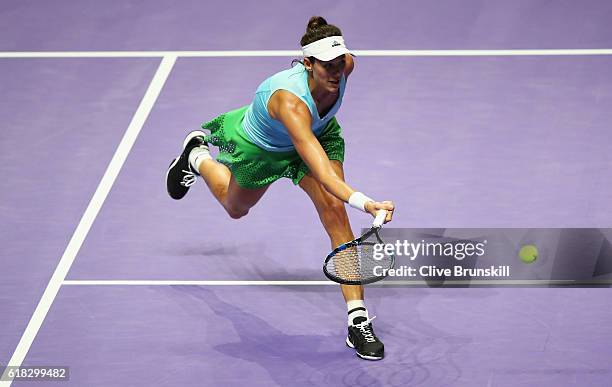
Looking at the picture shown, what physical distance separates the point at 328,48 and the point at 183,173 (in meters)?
2.05

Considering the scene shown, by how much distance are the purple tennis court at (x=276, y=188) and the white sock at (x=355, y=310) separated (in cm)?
15

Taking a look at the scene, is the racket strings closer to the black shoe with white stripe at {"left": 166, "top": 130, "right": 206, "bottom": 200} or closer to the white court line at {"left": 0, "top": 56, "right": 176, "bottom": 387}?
the white court line at {"left": 0, "top": 56, "right": 176, "bottom": 387}

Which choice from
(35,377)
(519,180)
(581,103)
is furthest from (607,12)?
(35,377)

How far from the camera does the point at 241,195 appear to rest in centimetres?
730

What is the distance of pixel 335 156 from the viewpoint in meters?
6.85

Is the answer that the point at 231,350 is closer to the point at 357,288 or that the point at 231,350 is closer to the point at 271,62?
the point at 357,288

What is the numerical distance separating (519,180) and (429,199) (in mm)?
661

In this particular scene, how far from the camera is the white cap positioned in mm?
6238

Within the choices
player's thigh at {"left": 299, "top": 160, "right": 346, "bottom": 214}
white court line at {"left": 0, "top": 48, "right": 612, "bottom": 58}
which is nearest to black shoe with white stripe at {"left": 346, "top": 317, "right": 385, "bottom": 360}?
player's thigh at {"left": 299, "top": 160, "right": 346, "bottom": 214}

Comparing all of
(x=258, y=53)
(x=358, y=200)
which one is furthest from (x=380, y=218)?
(x=258, y=53)

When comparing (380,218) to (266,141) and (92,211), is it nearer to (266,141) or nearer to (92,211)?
(266,141)

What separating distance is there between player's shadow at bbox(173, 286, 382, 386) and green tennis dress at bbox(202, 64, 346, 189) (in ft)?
2.57

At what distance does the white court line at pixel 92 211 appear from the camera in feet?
22.3

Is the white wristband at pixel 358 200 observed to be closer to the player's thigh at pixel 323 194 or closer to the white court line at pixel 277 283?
the player's thigh at pixel 323 194
